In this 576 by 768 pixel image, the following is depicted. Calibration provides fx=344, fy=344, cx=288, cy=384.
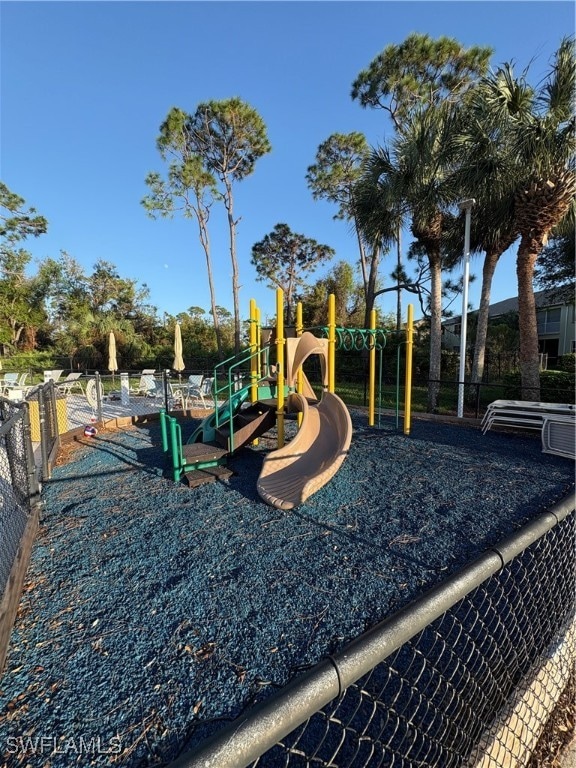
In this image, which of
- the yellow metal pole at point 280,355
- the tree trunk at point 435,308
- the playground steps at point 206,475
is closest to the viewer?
the playground steps at point 206,475

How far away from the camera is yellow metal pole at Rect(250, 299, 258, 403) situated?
19.0 feet

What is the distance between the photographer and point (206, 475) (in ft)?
15.9

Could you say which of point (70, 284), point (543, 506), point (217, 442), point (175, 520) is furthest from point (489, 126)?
point (70, 284)

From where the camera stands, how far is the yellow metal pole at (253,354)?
228 inches

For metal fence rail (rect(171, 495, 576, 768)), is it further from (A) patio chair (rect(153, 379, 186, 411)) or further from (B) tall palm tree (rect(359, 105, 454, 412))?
(A) patio chair (rect(153, 379, 186, 411))

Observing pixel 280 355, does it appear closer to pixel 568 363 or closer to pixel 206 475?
pixel 206 475

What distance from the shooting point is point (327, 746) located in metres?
1.70

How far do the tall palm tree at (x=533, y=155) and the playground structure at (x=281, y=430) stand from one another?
5.25 m

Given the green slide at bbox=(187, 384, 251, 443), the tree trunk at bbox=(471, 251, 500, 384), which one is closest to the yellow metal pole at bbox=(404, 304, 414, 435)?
the green slide at bbox=(187, 384, 251, 443)

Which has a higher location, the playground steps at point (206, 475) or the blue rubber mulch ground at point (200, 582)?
the playground steps at point (206, 475)

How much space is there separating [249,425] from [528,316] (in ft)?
24.0

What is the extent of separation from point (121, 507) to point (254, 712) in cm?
400

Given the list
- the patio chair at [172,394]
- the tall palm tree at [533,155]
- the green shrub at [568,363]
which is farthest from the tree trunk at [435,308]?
the green shrub at [568,363]

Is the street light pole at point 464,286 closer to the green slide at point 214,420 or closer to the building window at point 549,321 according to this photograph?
the green slide at point 214,420
